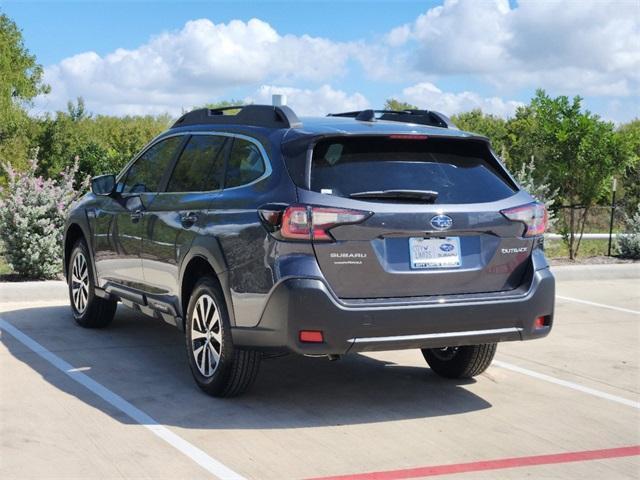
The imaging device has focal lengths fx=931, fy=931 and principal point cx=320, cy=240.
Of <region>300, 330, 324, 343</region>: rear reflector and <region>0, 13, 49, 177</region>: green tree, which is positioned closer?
<region>300, 330, 324, 343</region>: rear reflector

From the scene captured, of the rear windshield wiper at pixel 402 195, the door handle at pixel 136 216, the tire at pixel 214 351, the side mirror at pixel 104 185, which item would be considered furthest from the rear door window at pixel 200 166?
the rear windshield wiper at pixel 402 195

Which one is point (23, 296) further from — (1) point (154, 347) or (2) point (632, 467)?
(2) point (632, 467)

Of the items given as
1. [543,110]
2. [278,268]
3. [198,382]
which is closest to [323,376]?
[198,382]

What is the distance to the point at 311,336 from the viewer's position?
211 inches

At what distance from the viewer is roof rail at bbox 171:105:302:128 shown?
6.04 metres

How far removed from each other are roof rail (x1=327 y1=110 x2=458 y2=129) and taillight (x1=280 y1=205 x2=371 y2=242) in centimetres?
132

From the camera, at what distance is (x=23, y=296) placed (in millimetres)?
10234

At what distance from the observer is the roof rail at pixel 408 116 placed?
6531mm

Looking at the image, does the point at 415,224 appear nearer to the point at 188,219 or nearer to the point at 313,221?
the point at 313,221

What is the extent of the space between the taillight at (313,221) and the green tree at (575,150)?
424 inches

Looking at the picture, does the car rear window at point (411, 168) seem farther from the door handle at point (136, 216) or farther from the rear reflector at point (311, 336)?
the door handle at point (136, 216)

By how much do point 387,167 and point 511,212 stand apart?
2.74 ft

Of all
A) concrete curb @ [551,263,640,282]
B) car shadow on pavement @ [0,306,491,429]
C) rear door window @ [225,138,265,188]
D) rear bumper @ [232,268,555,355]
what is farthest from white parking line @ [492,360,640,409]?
concrete curb @ [551,263,640,282]

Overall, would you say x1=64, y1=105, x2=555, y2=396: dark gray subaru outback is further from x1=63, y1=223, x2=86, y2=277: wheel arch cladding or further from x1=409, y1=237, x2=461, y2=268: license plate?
x1=63, y1=223, x2=86, y2=277: wheel arch cladding
